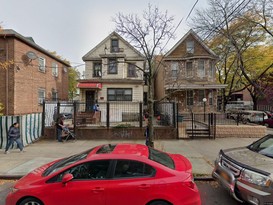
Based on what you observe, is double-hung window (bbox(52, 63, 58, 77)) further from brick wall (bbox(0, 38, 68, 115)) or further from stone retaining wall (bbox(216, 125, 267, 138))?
stone retaining wall (bbox(216, 125, 267, 138))

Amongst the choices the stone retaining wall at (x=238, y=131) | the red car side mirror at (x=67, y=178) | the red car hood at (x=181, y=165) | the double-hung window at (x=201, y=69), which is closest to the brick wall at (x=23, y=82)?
the red car side mirror at (x=67, y=178)

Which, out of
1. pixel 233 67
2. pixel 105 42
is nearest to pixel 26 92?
pixel 105 42

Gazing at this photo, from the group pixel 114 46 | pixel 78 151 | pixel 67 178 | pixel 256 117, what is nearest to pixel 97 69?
pixel 114 46

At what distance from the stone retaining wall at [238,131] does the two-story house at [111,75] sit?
906cm

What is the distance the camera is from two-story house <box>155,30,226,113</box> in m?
21.9

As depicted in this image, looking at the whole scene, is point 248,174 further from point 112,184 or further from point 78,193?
point 78,193

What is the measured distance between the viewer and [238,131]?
512 inches

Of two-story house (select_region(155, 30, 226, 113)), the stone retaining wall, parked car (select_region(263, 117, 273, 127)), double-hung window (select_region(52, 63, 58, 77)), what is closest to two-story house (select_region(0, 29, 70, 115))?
double-hung window (select_region(52, 63, 58, 77))

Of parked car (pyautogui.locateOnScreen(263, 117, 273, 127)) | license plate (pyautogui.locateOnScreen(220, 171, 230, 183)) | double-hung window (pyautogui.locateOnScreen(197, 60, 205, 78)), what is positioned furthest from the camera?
double-hung window (pyautogui.locateOnScreen(197, 60, 205, 78))

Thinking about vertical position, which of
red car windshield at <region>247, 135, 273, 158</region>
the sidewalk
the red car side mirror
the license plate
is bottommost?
the sidewalk

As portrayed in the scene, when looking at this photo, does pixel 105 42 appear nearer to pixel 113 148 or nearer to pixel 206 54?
pixel 206 54

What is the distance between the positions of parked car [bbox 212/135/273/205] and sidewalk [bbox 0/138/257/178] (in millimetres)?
1826

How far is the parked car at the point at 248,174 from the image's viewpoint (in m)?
3.69

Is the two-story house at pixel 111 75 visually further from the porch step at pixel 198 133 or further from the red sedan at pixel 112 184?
the red sedan at pixel 112 184
